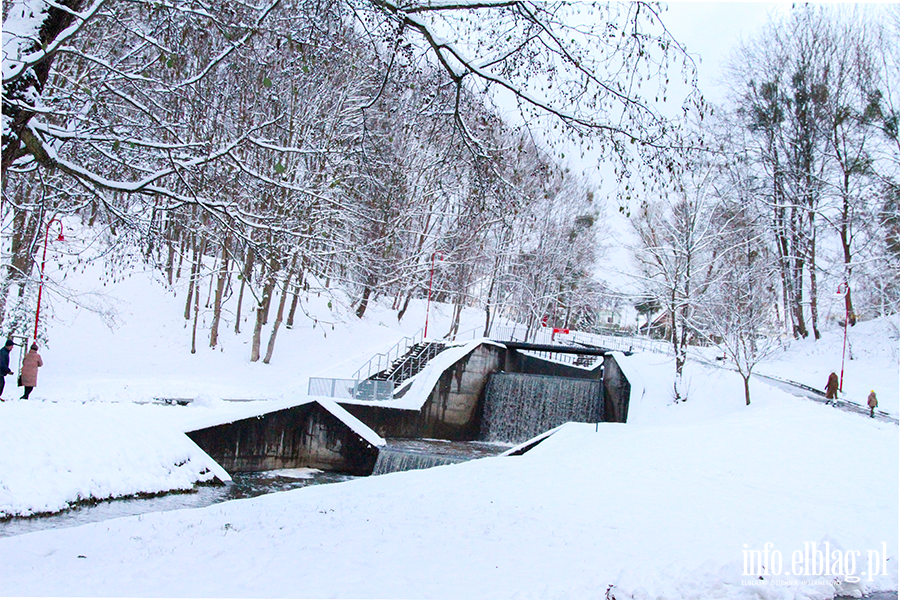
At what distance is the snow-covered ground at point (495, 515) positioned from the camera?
5.70 m

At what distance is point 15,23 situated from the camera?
573 centimetres

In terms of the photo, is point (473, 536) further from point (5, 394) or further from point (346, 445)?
point (5, 394)

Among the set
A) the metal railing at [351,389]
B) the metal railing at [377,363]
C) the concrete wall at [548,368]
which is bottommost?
the metal railing at [351,389]

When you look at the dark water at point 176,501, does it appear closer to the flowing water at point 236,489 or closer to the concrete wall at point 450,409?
the flowing water at point 236,489

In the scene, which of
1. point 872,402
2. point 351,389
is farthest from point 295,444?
point 872,402

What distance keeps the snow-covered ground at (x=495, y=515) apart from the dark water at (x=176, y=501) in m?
0.39

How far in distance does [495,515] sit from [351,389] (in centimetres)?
1293

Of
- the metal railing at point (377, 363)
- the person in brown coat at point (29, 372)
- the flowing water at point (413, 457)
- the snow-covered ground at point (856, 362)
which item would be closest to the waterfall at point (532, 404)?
the metal railing at point (377, 363)

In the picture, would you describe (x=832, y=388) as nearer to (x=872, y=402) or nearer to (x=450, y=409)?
(x=872, y=402)

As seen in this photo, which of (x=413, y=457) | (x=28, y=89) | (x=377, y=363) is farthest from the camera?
(x=377, y=363)

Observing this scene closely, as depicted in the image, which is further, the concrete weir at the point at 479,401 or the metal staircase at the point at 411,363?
the metal staircase at the point at 411,363

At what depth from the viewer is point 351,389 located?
68.4 ft

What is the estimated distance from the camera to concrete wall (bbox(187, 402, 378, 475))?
1623 cm

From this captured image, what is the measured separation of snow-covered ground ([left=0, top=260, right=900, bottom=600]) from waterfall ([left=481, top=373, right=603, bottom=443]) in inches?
137
